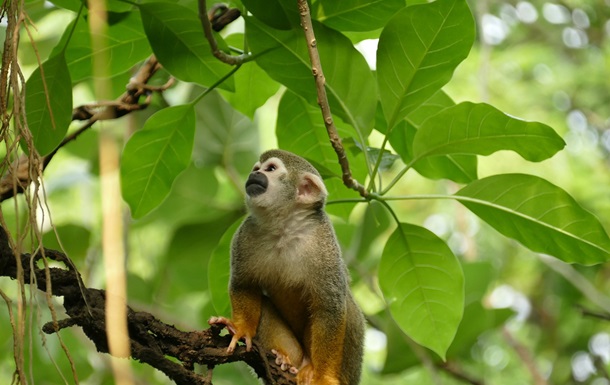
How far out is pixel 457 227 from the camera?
16.1 ft

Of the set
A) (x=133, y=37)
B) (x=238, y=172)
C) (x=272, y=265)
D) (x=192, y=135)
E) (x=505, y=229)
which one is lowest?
(x=238, y=172)

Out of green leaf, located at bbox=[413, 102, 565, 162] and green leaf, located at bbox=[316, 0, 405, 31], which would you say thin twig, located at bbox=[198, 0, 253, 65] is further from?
green leaf, located at bbox=[413, 102, 565, 162]

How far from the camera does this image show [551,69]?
6.95 m

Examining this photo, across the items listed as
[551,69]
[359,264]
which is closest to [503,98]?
[551,69]

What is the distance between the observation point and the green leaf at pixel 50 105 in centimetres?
190

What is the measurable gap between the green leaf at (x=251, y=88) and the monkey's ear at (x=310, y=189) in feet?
0.98

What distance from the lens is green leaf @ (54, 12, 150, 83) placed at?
2.26m

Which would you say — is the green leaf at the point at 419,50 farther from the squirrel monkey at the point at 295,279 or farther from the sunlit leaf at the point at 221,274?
the sunlit leaf at the point at 221,274

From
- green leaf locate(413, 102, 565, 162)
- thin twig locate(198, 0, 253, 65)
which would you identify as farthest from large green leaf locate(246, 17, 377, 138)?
green leaf locate(413, 102, 565, 162)

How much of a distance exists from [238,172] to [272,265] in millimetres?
1287

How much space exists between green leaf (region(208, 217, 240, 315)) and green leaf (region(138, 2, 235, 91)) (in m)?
0.58

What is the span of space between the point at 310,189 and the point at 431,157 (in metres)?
0.44

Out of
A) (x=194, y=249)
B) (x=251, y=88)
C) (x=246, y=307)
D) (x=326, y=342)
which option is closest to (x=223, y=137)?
(x=194, y=249)

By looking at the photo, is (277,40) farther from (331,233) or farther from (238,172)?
(238,172)
